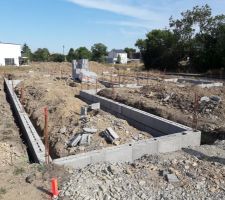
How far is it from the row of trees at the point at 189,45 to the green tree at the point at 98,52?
2704 cm

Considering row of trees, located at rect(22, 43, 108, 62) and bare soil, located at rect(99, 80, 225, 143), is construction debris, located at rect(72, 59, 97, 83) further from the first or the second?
row of trees, located at rect(22, 43, 108, 62)

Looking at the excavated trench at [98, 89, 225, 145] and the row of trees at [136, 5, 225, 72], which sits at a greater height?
the row of trees at [136, 5, 225, 72]

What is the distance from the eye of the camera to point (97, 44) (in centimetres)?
6812

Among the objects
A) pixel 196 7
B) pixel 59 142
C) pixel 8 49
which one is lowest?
pixel 59 142

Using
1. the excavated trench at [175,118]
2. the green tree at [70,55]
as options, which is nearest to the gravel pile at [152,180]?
the excavated trench at [175,118]

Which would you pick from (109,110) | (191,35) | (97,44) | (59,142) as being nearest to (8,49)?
(97,44)

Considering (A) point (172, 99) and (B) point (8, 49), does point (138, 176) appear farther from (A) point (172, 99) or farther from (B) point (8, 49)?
(B) point (8, 49)

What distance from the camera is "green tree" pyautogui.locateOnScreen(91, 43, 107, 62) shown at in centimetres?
6812

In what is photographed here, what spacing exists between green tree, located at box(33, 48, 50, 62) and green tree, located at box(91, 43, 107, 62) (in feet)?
38.8

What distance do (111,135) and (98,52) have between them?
205 ft

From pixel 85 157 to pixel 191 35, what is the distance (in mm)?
33377

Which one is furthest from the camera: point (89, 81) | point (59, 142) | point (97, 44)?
point (97, 44)

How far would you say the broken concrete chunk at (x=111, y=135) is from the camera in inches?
303

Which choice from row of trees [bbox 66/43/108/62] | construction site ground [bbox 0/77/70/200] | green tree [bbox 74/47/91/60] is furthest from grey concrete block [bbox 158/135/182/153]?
row of trees [bbox 66/43/108/62]
